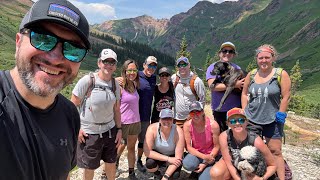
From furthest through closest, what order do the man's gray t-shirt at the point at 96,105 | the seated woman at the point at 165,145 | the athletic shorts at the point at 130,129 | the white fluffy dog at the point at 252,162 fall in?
the athletic shorts at the point at 130,129 → the seated woman at the point at 165,145 → the white fluffy dog at the point at 252,162 → the man's gray t-shirt at the point at 96,105

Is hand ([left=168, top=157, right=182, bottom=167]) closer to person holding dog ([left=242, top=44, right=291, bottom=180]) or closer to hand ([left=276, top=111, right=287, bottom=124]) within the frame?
person holding dog ([left=242, top=44, right=291, bottom=180])

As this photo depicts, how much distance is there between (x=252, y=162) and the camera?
17.5 ft

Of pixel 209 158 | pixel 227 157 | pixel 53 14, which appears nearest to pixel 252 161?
pixel 227 157

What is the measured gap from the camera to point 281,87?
5.43 meters

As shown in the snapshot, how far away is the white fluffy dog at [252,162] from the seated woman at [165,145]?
1636 mm

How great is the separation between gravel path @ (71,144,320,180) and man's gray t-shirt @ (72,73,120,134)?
242cm

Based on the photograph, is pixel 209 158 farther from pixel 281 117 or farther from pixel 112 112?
pixel 112 112

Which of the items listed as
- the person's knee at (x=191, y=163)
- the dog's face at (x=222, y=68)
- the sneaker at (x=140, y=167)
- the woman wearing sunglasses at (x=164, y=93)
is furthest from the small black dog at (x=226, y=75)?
A: the sneaker at (x=140, y=167)

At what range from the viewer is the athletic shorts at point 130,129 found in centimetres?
676

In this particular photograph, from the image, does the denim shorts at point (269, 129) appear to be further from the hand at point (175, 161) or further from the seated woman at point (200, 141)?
the hand at point (175, 161)

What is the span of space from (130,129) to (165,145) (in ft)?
3.08

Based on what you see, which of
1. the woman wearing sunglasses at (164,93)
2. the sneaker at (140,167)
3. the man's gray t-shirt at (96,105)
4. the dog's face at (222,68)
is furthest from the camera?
the sneaker at (140,167)

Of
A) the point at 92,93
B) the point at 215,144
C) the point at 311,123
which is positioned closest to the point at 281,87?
the point at 215,144

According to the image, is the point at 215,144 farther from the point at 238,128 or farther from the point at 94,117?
the point at 94,117
